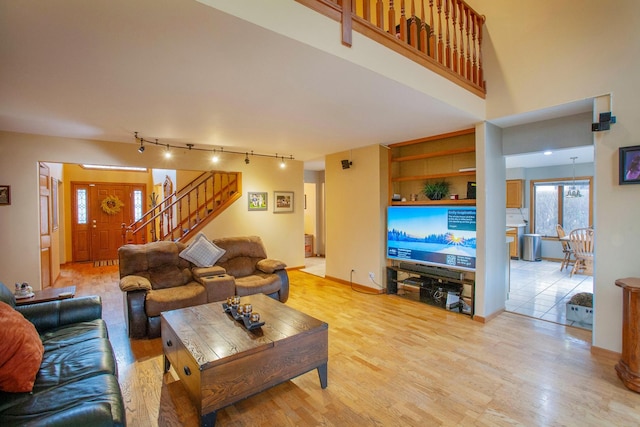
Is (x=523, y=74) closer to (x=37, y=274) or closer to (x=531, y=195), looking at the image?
(x=531, y=195)

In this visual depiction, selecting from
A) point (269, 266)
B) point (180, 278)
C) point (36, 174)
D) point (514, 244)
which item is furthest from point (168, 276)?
point (514, 244)

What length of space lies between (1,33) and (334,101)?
2.25 m

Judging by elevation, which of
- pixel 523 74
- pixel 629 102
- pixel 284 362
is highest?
pixel 523 74

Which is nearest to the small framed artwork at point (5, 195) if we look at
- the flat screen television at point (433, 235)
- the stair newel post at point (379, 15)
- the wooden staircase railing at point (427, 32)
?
the wooden staircase railing at point (427, 32)

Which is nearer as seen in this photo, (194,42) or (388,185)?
(194,42)

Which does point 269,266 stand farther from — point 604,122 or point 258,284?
point 604,122

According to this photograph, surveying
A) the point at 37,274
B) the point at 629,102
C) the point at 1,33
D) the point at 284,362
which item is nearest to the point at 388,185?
the point at 629,102

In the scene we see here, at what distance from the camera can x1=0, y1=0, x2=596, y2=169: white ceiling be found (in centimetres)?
166

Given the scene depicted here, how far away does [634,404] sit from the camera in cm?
220

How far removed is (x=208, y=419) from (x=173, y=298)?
1842mm

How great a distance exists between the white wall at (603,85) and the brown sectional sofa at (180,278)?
141 inches

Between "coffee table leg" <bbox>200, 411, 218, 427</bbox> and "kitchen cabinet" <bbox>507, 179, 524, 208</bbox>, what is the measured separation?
8.79m

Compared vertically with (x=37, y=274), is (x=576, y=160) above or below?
above

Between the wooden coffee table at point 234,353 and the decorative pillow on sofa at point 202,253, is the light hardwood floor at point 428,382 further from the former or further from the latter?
the decorative pillow on sofa at point 202,253
